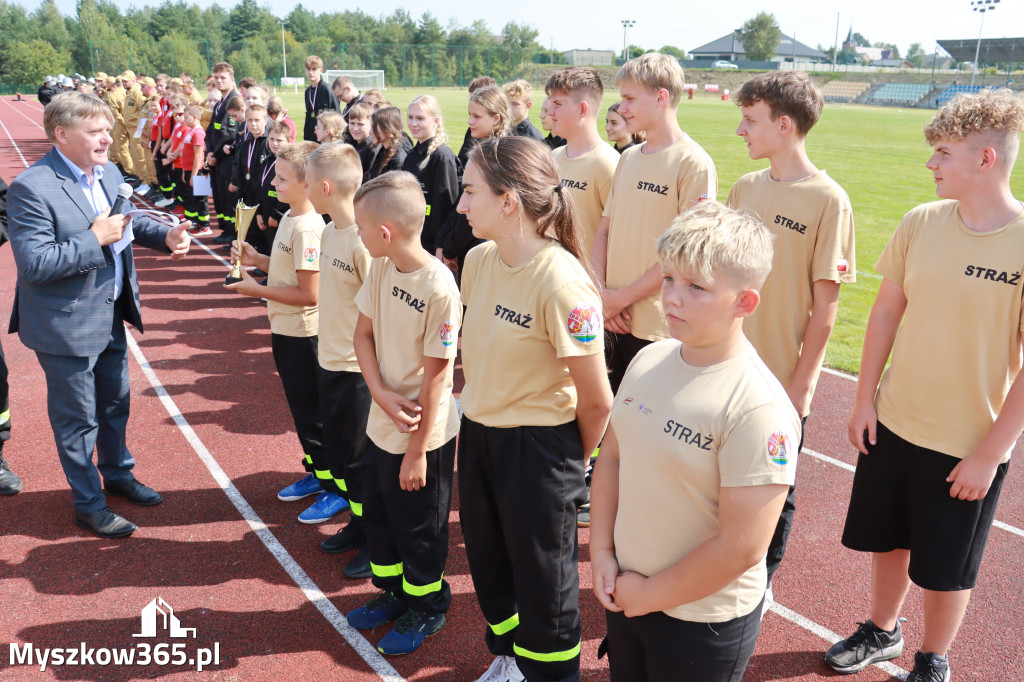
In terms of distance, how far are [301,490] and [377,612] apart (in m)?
1.46

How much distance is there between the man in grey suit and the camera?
390 cm

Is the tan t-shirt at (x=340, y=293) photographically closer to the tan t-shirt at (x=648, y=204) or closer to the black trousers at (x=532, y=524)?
the black trousers at (x=532, y=524)

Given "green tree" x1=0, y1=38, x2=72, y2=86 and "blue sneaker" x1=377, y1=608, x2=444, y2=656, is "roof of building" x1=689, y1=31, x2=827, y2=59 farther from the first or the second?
"blue sneaker" x1=377, y1=608, x2=444, y2=656

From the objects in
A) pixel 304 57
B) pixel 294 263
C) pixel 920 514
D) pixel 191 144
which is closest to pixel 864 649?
pixel 920 514

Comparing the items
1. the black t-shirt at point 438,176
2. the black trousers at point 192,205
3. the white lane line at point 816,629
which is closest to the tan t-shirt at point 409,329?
the white lane line at point 816,629

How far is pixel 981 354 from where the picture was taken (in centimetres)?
266

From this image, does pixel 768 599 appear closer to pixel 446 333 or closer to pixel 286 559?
pixel 446 333

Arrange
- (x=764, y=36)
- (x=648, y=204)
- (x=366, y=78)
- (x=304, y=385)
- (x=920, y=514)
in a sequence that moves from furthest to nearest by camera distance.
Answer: (x=764, y=36)
(x=366, y=78)
(x=304, y=385)
(x=648, y=204)
(x=920, y=514)

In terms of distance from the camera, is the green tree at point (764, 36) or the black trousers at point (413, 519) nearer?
the black trousers at point (413, 519)

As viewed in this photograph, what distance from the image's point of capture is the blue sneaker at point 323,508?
4492mm

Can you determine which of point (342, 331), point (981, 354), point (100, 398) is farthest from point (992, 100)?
point (100, 398)

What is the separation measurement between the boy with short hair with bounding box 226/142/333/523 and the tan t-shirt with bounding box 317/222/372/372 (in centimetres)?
30

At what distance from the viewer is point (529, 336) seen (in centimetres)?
262

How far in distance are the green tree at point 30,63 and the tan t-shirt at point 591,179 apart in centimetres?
7656
